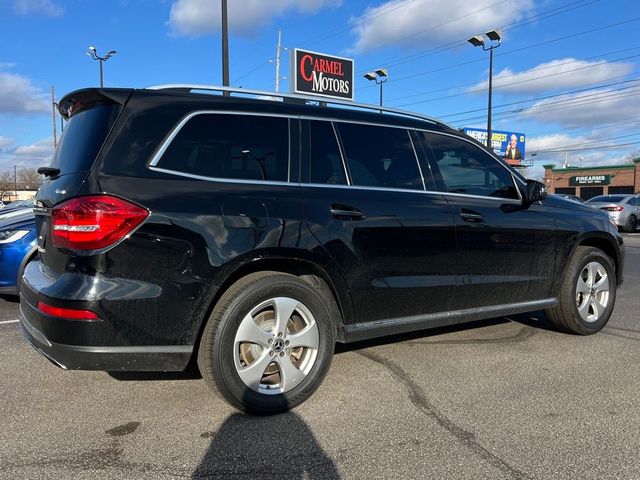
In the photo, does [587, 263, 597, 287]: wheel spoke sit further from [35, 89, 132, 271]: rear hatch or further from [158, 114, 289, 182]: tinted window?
[35, 89, 132, 271]: rear hatch

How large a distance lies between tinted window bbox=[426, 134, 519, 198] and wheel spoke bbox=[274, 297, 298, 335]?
1636 mm

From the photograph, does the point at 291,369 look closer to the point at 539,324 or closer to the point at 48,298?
the point at 48,298

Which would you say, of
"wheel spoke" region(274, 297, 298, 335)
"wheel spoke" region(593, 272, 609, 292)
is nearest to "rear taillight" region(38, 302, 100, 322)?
"wheel spoke" region(274, 297, 298, 335)

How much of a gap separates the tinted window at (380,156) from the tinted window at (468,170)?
0.91 feet

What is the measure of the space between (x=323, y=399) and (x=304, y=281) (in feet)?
2.67

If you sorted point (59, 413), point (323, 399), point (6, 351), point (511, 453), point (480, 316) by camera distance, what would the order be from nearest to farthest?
point (511, 453)
point (59, 413)
point (323, 399)
point (480, 316)
point (6, 351)

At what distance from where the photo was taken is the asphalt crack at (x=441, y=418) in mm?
2750


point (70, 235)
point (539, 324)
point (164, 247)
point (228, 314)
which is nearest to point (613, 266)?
point (539, 324)

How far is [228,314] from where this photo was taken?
3.14 m

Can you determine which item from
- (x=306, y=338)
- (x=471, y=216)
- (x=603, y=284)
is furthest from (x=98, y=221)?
(x=603, y=284)

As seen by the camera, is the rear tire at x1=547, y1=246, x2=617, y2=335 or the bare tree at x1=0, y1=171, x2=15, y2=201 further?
the bare tree at x1=0, y1=171, x2=15, y2=201

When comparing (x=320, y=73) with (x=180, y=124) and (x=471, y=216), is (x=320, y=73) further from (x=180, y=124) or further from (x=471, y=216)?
(x=180, y=124)

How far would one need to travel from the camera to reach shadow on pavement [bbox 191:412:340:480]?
8.77 ft

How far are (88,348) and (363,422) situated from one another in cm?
161
